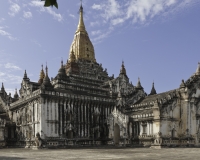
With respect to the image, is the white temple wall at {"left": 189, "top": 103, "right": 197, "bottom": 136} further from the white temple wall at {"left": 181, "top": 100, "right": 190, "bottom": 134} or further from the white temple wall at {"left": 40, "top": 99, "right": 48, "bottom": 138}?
the white temple wall at {"left": 40, "top": 99, "right": 48, "bottom": 138}

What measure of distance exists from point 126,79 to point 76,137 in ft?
90.2

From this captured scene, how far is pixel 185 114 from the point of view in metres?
45.9

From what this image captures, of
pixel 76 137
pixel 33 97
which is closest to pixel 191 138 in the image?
pixel 76 137

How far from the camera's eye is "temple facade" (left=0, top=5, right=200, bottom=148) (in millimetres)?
44719

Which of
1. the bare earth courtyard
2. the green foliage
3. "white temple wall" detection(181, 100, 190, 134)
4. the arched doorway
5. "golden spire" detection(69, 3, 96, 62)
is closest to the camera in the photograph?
the green foliage

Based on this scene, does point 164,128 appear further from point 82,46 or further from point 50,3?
point 82,46

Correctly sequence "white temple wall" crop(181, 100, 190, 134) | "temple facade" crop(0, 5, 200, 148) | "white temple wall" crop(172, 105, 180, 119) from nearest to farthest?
"temple facade" crop(0, 5, 200, 148) < "white temple wall" crop(172, 105, 180, 119) < "white temple wall" crop(181, 100, 190, 134)

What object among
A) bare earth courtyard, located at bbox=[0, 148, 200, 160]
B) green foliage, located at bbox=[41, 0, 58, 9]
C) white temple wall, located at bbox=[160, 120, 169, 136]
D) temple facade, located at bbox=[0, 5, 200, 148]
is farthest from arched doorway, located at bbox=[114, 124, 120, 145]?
green foliage, located at bbox=[41, 0, 58, 9]

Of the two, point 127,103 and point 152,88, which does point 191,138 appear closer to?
point 127,103

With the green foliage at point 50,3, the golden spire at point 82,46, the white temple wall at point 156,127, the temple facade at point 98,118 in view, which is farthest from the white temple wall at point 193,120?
the green foliage at point 50,3

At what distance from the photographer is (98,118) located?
177 ft

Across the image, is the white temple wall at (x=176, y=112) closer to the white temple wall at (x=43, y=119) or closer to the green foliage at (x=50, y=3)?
the white temple wall at (x=43, y=119)

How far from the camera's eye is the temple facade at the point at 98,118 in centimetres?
4472

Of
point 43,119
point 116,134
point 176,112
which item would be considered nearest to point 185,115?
point 176,112
